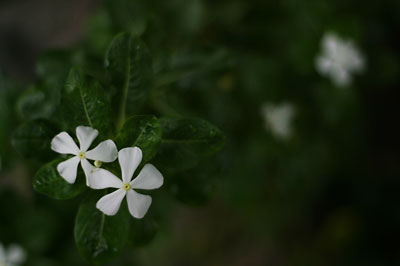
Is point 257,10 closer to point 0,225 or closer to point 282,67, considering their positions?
point 282,67

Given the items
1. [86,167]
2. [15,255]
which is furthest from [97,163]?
[15,255]

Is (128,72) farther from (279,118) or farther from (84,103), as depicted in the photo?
(279,118)

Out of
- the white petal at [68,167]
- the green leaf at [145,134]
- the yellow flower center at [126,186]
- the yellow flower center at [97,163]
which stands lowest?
the white petal at [68,167]

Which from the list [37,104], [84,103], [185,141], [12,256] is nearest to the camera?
[84,103]

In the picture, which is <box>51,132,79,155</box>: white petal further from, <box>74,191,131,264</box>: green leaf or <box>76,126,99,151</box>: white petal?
<box>74,191,131,264</box>: green leaf

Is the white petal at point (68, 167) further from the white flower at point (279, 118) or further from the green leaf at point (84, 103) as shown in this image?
the white flower at point (279, 118)

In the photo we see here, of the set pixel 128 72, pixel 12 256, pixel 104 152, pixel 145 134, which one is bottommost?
pixel 12 256

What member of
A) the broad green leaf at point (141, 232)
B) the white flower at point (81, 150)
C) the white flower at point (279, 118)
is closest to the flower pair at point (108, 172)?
the white flower at point (81, 150)
